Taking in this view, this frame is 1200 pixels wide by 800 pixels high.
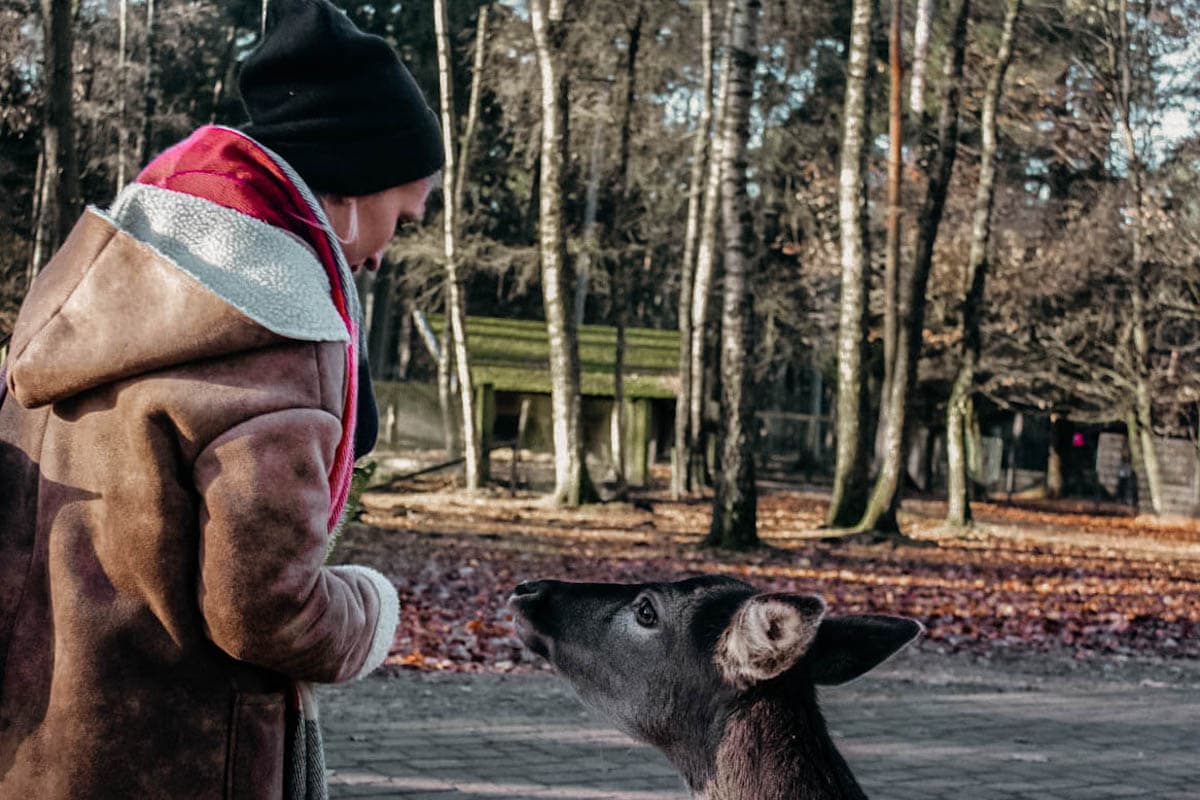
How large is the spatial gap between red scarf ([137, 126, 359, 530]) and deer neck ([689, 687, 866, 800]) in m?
1.41

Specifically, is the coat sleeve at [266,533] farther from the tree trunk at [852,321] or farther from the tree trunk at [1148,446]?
the tree trunk at [1148,446]

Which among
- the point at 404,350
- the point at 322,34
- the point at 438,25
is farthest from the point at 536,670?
the point at 404,350

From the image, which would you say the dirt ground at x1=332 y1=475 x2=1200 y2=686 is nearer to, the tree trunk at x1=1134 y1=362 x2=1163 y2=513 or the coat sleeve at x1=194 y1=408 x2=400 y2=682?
the tree trunk at x1=1134 y1=362 x2=1163 y2=513

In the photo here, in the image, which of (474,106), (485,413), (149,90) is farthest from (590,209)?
(149,90)

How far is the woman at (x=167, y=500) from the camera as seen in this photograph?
270 cm

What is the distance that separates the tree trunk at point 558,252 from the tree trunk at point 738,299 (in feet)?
19.7

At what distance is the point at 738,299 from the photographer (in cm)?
1967

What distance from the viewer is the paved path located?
7188 mm

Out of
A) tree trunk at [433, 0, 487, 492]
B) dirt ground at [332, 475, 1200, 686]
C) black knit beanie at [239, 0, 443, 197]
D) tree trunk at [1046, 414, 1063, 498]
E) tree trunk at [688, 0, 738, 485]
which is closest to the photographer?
black knit beanie at [239, 0, 443, 197]

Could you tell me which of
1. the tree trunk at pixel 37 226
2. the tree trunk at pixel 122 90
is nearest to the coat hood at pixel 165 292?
the tree trunk at pixel 37 226

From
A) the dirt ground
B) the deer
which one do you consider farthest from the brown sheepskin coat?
the dirt ground

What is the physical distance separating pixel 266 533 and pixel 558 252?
2285 centimetres

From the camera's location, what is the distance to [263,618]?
2.70m

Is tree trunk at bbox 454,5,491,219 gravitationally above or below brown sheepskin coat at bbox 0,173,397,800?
above
